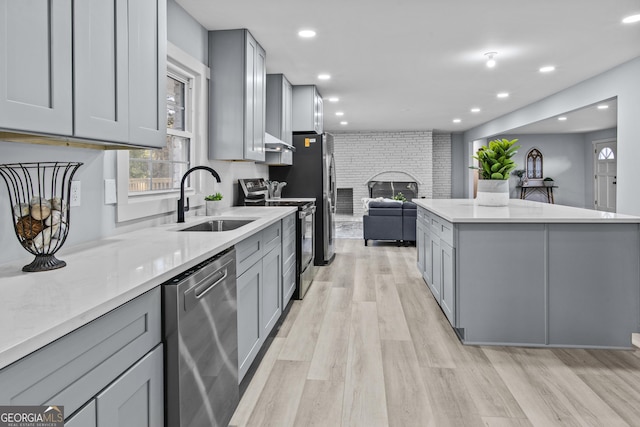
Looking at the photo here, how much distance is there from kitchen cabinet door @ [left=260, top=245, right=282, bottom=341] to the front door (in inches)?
413

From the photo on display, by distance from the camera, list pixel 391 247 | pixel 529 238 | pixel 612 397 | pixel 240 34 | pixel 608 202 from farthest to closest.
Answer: pixel 608 202, pixel 391 247, pixel 240 34, pixel 529 238, pixel 612 397

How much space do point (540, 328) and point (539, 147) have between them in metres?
10.5

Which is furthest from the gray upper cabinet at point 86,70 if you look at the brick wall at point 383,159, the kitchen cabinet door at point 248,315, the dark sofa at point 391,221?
the brick wall at point 383,159

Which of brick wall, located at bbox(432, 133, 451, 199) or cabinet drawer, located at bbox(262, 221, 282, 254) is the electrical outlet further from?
brick wall, located at bbox(432, 133, 451, 199)

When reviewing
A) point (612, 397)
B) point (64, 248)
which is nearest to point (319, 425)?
point (64, 248)

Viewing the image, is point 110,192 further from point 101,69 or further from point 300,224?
point 300,224

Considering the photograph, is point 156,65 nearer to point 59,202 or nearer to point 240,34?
point 59,202

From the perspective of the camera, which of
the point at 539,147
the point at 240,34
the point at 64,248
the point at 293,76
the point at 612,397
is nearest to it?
the point at 64,248

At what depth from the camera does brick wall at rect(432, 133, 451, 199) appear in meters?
11.9

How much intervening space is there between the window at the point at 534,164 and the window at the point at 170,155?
36.4ft

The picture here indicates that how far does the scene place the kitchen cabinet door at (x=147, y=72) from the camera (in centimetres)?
168

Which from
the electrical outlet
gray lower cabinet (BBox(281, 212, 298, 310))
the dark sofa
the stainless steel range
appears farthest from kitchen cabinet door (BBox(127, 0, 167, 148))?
the dark sofa

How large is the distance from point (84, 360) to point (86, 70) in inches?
38.3

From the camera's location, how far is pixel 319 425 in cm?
190
